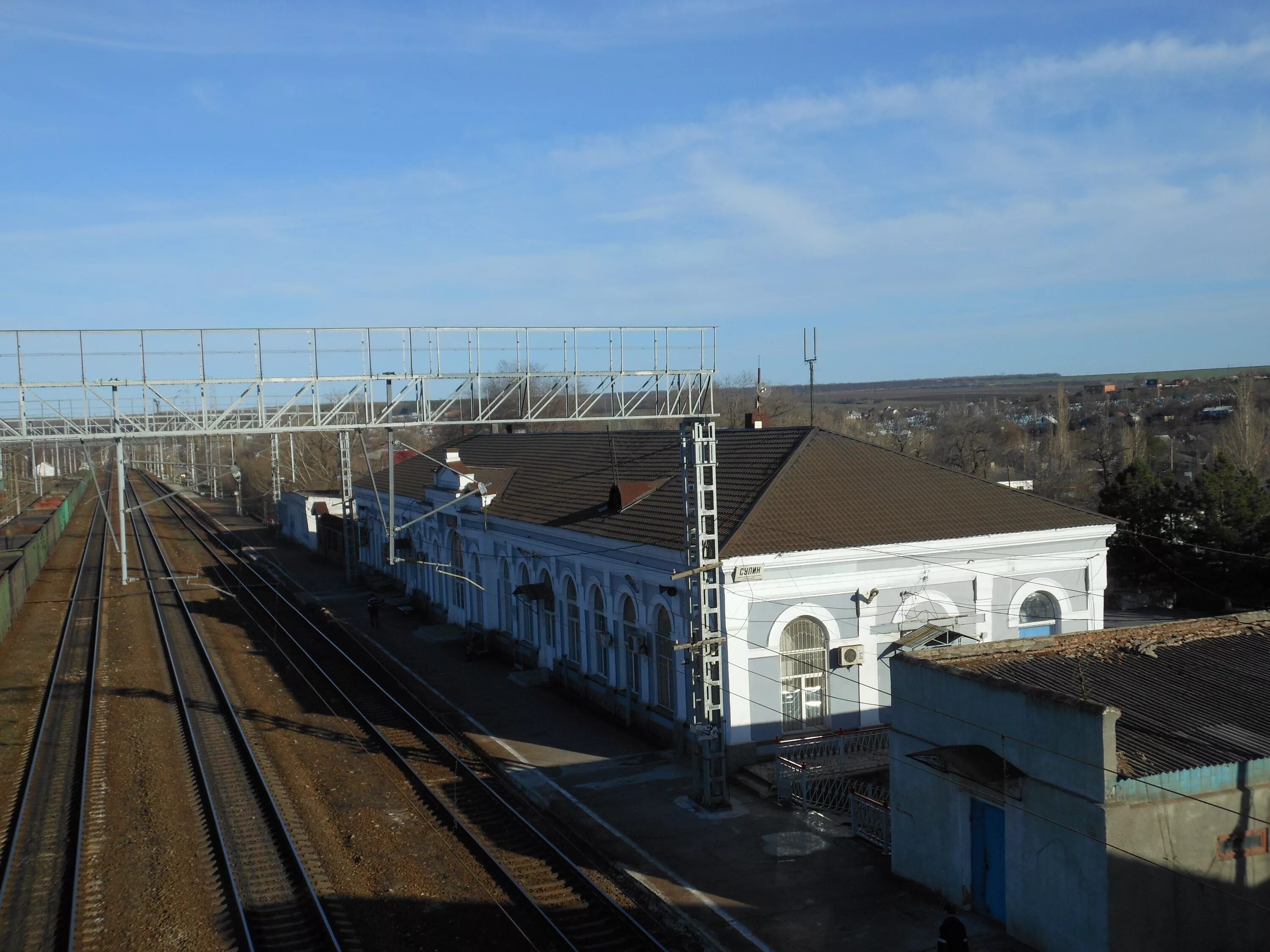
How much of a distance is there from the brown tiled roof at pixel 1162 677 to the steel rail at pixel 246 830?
27.2ft

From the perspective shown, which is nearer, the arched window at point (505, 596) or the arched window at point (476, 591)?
the arched window at point (505, 596)

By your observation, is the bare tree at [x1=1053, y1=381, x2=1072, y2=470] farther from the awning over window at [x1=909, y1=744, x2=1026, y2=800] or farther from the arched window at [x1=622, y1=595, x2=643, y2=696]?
the awning over window at [x1=909, y1=744, x2=1026, y2=800]

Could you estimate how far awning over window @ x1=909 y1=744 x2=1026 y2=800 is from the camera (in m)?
12.1

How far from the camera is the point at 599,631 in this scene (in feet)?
76.7

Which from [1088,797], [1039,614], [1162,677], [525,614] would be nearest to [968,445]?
[525,614]

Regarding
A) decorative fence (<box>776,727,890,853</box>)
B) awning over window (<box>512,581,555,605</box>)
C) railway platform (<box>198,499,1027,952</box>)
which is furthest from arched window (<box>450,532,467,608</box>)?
decorative fence (<box>776,727,890,853</box>)

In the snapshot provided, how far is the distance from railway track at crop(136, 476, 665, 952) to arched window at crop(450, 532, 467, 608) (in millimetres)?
3346

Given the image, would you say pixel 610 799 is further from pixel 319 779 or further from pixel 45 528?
pixel 45 528

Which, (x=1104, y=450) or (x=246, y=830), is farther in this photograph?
(x=1104, y=450)

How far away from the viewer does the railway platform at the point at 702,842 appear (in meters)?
12.8

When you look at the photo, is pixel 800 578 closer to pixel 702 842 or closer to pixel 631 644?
pixel 631 644

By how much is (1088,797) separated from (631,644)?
11.8 metres

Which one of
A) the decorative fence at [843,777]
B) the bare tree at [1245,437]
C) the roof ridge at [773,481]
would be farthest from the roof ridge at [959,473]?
the bare tree at [1245,437]

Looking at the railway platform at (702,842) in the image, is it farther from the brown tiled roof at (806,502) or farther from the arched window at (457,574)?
the arched window at (457,574)
